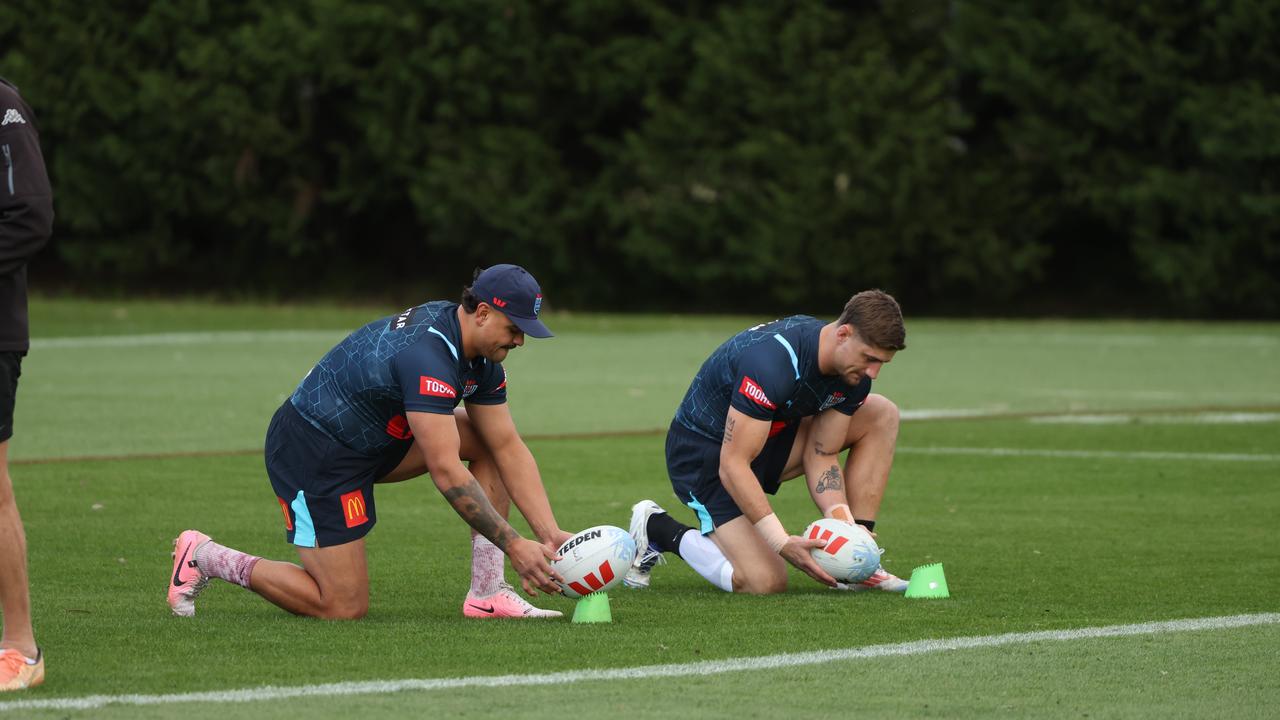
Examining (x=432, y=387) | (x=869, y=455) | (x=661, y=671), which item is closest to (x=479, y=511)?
(x=432, y=387)

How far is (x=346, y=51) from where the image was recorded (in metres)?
40.1

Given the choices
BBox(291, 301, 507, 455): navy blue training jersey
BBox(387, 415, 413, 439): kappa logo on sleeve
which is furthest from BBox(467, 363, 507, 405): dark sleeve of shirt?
BBox(387, 415, 413, 439): kappa logo on sleeve

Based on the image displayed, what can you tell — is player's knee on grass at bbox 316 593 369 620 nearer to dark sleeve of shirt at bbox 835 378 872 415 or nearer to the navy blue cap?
the navy blue cap

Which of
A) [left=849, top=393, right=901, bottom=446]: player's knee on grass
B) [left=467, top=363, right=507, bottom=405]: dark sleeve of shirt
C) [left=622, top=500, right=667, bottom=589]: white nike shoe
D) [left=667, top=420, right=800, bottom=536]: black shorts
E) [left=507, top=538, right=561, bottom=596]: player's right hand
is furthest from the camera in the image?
[left=849, top=393, right=901, bottom=446]: player's knee on grass

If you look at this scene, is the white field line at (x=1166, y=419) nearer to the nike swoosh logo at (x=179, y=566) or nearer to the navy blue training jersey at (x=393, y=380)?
the navy blue training jersey at (x=393, y=380)

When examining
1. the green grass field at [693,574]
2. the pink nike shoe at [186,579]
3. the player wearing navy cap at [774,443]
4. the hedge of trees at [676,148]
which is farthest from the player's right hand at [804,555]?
the hedge of trees at [676,148]

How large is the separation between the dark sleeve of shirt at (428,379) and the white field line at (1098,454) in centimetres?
739

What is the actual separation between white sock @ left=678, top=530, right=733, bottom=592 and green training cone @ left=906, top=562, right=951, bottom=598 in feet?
2.84

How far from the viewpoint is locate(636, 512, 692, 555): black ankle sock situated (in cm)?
878

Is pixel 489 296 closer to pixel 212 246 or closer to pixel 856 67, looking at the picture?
pixel 856 67

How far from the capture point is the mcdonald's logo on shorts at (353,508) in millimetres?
7613

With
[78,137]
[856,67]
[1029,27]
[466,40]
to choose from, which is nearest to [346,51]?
[466,40]

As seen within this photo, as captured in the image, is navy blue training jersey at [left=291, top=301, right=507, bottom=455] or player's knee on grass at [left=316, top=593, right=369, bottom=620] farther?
player's knee on grass at [left=316, top=593, right=369, bottom=620]

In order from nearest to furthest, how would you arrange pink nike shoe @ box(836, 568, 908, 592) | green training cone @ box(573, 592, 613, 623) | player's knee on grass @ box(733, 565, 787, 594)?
1. green training cone @ box(573, 592, 613, 623)
2. pink nike shoe @ box(836, 568, 908, 592)
3. player's knee on grass @ box(733, 565, 787, 594)
